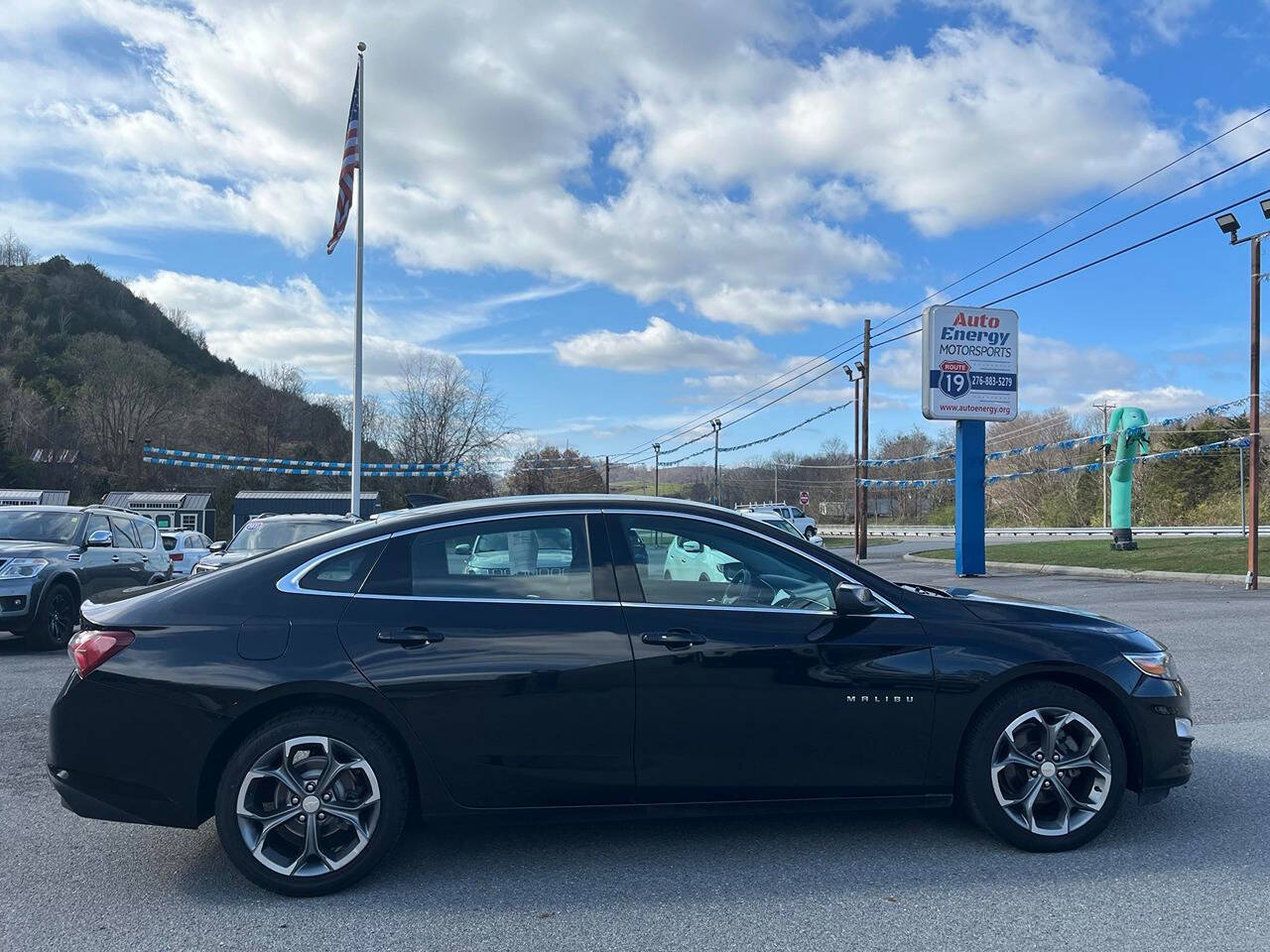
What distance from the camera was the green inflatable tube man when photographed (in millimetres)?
27141

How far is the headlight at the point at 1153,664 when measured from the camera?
14.1ft

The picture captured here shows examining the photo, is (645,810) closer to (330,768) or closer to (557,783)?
(557,783)

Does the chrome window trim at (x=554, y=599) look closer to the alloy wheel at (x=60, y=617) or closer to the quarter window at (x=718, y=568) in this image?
the quarter window at (x=718, y=568)

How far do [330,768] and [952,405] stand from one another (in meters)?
21.6

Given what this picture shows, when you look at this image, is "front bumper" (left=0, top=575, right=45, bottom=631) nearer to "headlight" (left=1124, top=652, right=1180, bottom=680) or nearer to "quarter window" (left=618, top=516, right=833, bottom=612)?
"quarter window" (left=618, top=516, right=833, bottom=612)

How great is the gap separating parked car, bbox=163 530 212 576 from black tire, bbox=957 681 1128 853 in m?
16.1

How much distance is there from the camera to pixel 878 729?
4078 mm

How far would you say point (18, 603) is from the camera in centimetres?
1011

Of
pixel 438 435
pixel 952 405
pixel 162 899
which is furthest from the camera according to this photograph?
pixel 438 435

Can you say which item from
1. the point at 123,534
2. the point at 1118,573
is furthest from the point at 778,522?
the point at 123,534

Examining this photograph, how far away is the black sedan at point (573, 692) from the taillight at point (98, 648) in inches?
0.4

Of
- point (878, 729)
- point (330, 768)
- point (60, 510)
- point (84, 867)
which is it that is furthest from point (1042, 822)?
point (60, 510)

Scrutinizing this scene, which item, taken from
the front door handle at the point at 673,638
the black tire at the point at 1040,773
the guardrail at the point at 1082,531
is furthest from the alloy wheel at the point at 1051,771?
the guardrail at the point at 1082,531

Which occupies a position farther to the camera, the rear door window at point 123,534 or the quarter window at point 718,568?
the rear door window at point 123,534
